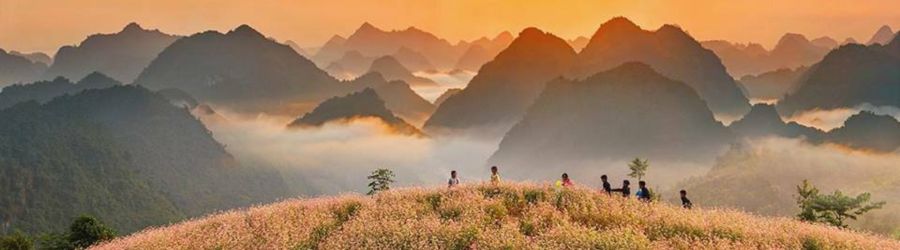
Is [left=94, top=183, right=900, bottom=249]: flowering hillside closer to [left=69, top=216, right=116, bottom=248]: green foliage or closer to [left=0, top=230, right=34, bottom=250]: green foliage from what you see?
[left=69, top=216, right=116, bottom=248]: green foliage

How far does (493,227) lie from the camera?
55.1ft

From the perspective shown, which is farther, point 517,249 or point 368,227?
point 368,227

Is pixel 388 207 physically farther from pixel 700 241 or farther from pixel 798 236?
pixel 798 236

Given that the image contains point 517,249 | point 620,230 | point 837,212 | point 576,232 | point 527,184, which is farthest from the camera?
point 837,212

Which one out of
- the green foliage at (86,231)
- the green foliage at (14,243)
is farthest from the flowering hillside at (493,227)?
the green foliage at (14,243)

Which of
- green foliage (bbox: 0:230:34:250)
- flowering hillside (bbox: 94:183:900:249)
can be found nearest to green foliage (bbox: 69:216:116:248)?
green foliage (bbox: 0:230:34:250)

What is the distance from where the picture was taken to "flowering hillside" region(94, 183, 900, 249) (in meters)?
15.2

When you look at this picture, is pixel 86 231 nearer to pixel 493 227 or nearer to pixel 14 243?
pixel 14 243

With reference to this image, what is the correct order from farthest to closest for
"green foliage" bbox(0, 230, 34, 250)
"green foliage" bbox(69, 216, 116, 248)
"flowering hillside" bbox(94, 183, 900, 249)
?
"green foliage" bbox(0, 230, 34, 250), "green foliage" bbox(69, 216, 116, 248), "flowering hillside" bbox(94, 183, 900, 249)

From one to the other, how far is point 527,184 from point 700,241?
7013 mm

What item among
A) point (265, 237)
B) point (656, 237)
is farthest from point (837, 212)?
point (265, 237)

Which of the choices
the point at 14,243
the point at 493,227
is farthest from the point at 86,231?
the point at 493,227

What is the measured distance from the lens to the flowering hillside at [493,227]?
1523 cm

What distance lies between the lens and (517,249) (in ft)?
A: 47.1
